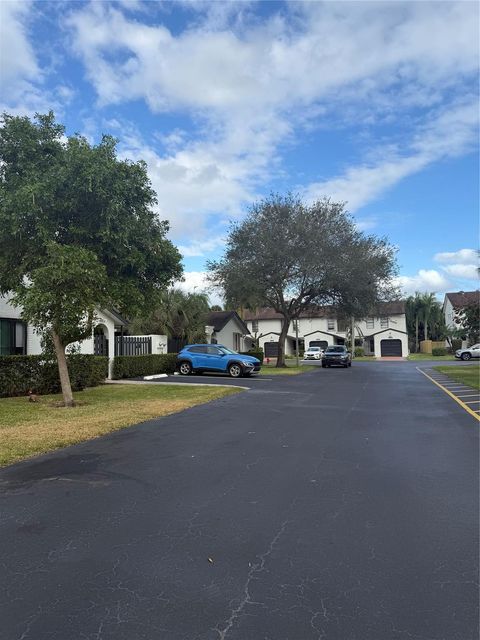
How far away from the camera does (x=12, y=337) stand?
18.5 meters

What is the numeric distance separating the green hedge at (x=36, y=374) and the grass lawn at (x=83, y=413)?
0.66 metres

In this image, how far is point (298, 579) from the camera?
3.86 metres

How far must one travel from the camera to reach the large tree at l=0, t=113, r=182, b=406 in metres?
12.7

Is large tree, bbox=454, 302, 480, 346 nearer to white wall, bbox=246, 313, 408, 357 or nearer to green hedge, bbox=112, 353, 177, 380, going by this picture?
green hedge, bbox=112, 353, 177, 380

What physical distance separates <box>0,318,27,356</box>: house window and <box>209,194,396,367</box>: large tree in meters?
18.5

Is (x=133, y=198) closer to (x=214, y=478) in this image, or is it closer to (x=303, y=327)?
(x=214, y=478)

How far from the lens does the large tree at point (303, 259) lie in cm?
3484

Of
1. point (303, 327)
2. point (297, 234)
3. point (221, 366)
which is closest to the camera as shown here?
point (221, 366)

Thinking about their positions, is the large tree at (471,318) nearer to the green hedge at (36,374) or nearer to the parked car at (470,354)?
the green hedge at (36,374)

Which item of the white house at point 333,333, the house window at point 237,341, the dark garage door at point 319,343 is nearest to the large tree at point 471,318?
the house window at point 237,341

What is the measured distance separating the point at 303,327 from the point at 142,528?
6765cm

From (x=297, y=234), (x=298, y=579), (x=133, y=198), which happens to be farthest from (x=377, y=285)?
(x=298, y=579)

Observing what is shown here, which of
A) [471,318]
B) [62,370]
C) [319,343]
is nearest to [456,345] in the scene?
[319,343]

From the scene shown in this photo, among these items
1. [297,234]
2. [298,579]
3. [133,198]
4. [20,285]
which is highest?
[297,234]
